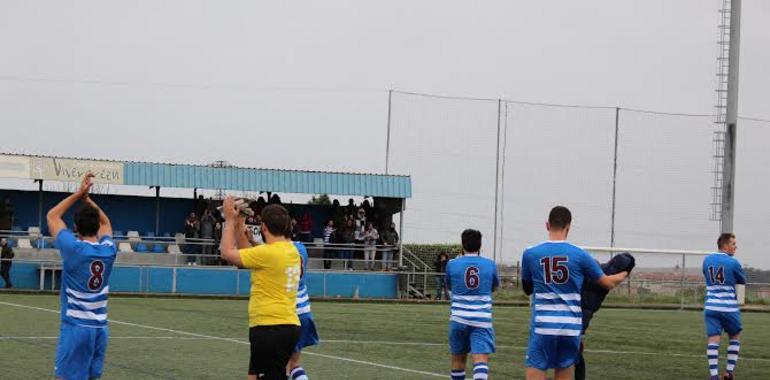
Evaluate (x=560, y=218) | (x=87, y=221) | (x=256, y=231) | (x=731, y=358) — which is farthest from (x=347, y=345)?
(x=87, y=221)

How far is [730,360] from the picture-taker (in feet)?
57.6

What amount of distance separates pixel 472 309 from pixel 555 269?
2.33 m

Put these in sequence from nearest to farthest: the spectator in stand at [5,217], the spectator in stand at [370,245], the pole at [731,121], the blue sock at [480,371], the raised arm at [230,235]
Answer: the raised arm at [230,235] → the blue sock at [480,371] → the spectator in stand at [5,217] → the spectator in stand at [370,245] → the pole at [731,121]

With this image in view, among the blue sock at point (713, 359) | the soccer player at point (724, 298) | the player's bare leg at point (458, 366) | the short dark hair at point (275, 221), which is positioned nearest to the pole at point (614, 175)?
the soccer player at point (724, 298)

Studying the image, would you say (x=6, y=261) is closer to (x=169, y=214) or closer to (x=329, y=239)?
(x=169, y=214)

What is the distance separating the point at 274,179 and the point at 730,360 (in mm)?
31931

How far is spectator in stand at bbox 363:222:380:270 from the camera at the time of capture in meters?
46.6

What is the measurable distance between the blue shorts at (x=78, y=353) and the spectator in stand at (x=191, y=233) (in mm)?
35350

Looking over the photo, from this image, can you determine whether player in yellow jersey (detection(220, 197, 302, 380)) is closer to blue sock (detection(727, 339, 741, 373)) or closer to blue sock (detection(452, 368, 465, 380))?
blue sock (detection(452, 368, 465, 380))

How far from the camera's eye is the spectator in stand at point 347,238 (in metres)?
46.8

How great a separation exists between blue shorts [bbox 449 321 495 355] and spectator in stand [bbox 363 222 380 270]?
32901mm

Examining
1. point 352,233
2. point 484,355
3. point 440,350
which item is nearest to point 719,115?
point 352,233

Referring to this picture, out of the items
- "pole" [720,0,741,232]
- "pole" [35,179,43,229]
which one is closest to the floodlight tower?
"pole" [720,0,741,232]

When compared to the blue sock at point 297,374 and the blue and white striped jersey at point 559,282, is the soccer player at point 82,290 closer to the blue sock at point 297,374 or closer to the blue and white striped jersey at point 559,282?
the blue sock at point 297,374
